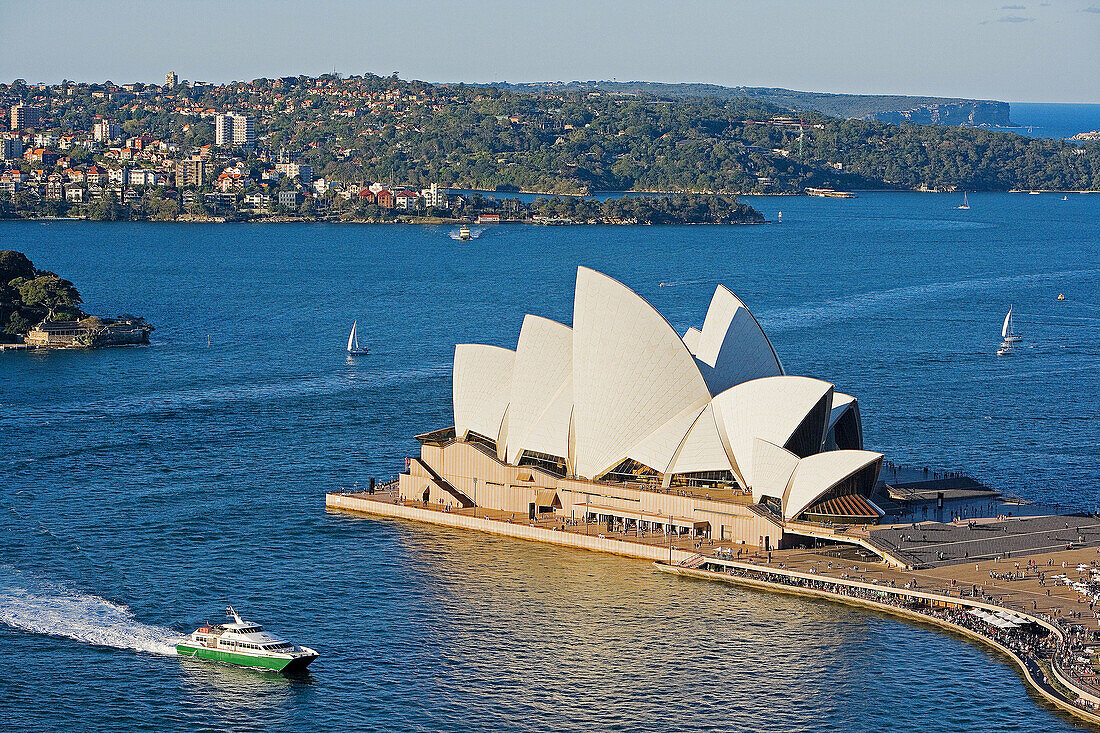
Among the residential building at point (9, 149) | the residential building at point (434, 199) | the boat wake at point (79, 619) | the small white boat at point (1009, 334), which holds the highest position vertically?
the residential building at point (9, 149)

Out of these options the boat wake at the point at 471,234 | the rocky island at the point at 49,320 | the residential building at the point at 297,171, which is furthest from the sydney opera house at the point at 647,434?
the residential building at the point at 297,171

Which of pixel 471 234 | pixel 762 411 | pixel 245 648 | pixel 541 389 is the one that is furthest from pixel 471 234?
pixel 245 648

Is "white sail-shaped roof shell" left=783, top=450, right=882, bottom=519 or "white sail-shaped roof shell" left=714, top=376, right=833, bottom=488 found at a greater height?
"white sail-shaped roof shell" left=714, top=376, right=833, bottom=488

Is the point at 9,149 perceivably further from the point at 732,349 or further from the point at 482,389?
the point at 732,349

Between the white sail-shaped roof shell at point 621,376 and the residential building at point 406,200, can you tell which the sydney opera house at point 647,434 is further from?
the residential building at point 406,200

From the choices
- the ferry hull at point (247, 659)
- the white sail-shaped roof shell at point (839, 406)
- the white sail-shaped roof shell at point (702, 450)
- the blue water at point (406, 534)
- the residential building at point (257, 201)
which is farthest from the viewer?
the residential building at point (257, 201)

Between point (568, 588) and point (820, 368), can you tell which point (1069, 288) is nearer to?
point (820, 368)

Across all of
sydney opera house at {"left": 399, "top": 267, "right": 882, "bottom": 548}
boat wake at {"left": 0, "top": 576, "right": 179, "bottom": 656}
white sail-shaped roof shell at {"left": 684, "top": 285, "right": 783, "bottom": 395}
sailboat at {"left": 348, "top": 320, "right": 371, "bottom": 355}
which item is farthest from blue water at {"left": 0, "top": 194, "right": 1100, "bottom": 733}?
white sail-shaped roof shell at {"left": 684, "top": 285, "right": 783, "bottom": 395}

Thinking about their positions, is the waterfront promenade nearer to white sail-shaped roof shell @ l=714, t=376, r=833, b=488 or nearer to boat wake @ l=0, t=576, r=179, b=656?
white sail-shaped roof shell @ l=714, t=376, r=833, b=488
